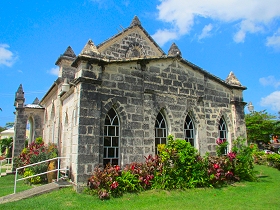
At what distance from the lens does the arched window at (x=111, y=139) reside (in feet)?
29.0

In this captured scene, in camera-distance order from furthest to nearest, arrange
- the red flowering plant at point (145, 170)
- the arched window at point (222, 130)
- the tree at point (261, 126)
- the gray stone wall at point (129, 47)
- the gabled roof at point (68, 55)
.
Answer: the tree at point (261, 126) < the gray stone wall at point (129, 47) < the gabled roof at point (68, 55) < the arched window at point (222, 130) < the red flowering plant at point (145, 170)

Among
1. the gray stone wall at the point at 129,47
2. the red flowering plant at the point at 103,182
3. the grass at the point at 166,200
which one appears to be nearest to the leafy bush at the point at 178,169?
the grass at the point at 166,200

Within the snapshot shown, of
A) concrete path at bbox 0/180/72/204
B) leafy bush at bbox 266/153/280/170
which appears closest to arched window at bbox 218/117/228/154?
leafy bush at bbox 266/153/280/170

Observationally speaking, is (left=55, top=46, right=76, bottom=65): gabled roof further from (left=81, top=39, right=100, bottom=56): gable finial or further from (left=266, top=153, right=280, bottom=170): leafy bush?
(left=266, top=153, right=280, bottom=170): leafy bush

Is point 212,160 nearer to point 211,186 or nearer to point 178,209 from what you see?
point 211,186

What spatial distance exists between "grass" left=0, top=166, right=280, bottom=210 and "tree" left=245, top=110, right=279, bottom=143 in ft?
88.5

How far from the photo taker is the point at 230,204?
731 cm

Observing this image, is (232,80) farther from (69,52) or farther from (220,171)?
(69,52)

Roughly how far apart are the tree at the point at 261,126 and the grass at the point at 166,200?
2697 centimetres

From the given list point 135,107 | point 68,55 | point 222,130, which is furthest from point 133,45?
point 135,107

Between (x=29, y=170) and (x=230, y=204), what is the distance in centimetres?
854

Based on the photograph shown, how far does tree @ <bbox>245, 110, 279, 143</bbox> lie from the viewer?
3331 cm

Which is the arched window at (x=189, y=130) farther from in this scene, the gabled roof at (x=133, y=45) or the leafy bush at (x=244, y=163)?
the gabled roof at (x=133, y=45)

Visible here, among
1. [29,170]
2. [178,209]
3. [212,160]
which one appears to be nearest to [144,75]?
[212,160]
